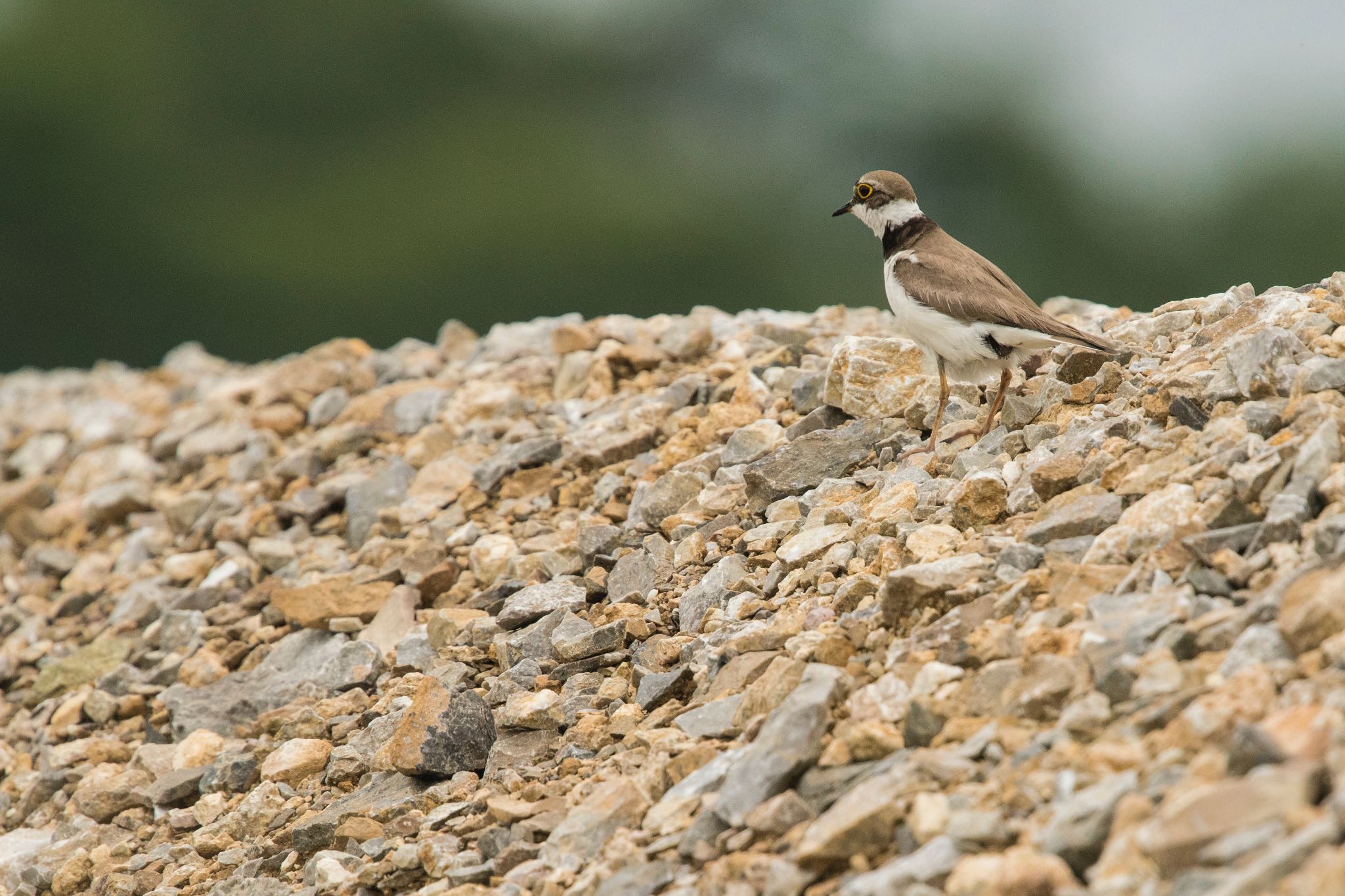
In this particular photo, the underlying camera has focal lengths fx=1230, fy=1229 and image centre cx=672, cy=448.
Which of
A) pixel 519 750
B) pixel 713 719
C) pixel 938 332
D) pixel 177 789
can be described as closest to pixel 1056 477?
pixel 938 332

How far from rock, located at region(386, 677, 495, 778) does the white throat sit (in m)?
3.90

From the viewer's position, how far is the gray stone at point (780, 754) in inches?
166

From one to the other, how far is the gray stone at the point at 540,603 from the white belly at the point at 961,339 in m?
2.32

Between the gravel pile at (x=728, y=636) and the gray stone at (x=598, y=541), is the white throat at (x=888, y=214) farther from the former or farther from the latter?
the gray stone at (x=598, y=541)

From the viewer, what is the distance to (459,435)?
9.35 m

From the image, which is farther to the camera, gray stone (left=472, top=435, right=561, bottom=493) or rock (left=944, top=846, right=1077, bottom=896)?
gray stone (left=472, top=435, right=561, bottom=493)

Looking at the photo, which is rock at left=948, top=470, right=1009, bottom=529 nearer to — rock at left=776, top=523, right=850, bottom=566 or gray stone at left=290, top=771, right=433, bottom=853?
rock at left=776, top=523, right=850, bottom=566

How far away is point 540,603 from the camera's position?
6535 millimetres

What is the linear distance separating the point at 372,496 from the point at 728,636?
13.3ft

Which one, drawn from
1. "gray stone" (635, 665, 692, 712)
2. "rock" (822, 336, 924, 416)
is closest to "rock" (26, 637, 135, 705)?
"gray stone" (635, 665, 692, 712)

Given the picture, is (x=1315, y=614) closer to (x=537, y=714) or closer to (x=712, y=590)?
(x=712, y=590)

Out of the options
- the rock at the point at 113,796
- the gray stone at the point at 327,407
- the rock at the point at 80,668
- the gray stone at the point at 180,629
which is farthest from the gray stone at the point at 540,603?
the gray stone at the point at 327,407

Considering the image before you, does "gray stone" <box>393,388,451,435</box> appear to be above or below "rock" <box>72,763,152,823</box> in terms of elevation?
above

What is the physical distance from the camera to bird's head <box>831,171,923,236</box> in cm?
761
